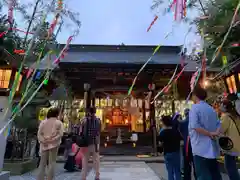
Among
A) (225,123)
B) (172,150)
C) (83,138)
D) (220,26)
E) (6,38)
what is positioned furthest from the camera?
(220,26)

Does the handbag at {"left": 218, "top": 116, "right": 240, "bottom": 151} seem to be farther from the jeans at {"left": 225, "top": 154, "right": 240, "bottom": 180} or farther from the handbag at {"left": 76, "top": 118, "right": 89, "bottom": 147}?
the handbag at {"left": 76, "top": 118, "right": 89, "bottom": 147}

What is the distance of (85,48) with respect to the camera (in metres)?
12.9

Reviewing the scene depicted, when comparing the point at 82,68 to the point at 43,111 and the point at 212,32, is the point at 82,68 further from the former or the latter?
the point at 212,32

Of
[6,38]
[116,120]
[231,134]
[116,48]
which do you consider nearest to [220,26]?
[231,134]

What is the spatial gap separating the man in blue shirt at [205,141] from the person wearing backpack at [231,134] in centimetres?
82

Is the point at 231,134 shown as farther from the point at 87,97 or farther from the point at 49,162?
the point at 87,97

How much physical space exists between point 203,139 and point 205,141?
0.10ft

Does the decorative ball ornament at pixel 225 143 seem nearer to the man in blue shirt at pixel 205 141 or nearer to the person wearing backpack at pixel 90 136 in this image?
the man in blue shirt at pixel 205 141

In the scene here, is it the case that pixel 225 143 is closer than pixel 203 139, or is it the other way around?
pixel 203 139

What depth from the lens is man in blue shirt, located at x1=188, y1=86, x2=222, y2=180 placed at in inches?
86.6

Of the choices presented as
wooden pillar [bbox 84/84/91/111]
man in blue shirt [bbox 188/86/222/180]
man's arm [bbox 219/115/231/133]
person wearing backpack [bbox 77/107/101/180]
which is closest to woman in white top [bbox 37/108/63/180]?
person wearing backpack [bbox 77/107/101/180]

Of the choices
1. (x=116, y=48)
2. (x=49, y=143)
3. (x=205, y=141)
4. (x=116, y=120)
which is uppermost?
(x=116, y=48)

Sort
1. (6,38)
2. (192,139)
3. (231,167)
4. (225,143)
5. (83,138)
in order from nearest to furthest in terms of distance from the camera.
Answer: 1. (192,139)
2. (225,143)
3. (231,167)
4. (83,138)
5. (6,38)

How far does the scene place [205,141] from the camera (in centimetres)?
223
